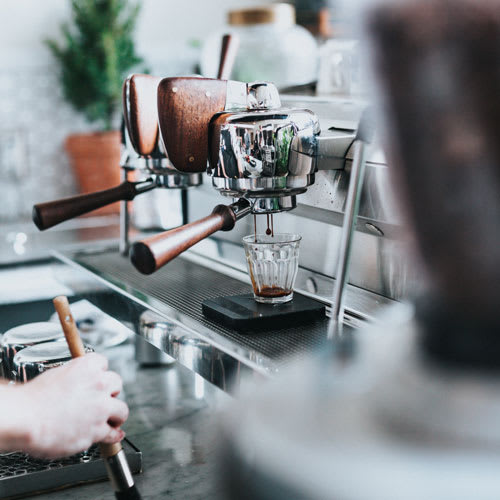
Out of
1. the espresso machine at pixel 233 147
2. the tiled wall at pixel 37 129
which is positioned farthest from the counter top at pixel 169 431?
the tiled wall at pixel 37 129

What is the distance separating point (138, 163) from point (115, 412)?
350 millimetres

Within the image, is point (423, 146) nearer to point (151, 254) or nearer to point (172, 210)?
point (151, 254)

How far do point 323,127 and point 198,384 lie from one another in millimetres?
367

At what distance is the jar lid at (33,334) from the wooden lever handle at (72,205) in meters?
0.14

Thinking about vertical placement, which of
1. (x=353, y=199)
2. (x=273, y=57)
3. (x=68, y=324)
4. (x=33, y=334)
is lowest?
(x=33, y=334)

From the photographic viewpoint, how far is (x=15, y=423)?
484 millimetres

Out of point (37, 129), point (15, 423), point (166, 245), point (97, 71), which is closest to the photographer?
point (15, 423)

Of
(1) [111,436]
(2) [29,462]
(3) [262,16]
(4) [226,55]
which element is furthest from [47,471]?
(3) [262,16]

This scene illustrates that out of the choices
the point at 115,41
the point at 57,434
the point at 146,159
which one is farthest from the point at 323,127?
the point at 115,41

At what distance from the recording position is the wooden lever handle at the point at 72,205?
2.49ft

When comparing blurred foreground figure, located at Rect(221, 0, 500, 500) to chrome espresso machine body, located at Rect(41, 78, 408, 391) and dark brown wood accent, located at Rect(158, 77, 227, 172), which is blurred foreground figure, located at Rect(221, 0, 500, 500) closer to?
chrome espresso machine body, located at Rect(41, 78, 408, 391)

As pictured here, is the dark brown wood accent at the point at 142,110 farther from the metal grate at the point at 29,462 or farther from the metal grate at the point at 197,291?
the metal grate at the point at 29,462

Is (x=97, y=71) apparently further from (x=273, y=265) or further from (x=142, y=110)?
(x=273, y=265)

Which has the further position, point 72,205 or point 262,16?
point 262,16
